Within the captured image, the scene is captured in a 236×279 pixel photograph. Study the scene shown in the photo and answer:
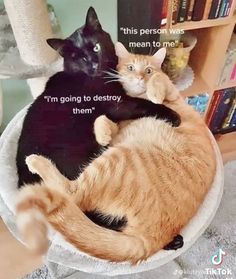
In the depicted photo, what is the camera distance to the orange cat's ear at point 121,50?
576 mm

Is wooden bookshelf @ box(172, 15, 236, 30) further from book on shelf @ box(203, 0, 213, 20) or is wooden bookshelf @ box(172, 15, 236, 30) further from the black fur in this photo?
the black fur

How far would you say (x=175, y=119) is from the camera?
597 millimetres

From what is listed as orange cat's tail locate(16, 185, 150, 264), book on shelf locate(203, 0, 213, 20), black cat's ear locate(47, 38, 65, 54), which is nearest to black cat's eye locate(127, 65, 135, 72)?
black cat's ear locate(47, 38, 65, 54)

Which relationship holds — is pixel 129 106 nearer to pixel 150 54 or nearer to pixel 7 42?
pixel 150 54

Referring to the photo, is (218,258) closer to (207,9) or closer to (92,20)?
(207,9)

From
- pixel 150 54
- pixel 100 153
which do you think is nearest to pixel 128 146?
pixel 100 153

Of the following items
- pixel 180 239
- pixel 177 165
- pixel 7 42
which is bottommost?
pixel 180 239

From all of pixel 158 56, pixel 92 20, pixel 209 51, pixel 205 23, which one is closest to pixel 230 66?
pixel 209 51

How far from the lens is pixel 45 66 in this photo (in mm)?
611

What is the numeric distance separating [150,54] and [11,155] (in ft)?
0.94
